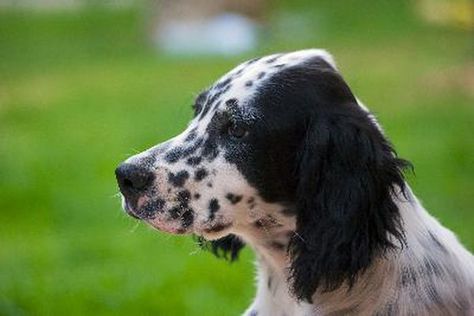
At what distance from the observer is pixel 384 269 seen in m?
3.04

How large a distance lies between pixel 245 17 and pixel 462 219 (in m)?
7.35

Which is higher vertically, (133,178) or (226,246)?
(133,178)

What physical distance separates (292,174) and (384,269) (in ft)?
1.15

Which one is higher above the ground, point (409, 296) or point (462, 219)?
point (409, 296)

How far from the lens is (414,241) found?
3070 millimetres

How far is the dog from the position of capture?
9.75 feet

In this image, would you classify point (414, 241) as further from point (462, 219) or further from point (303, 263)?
point (462, 219)

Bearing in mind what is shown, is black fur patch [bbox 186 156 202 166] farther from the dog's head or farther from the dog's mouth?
the dog's mouth

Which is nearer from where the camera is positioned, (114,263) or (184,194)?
(184,194)

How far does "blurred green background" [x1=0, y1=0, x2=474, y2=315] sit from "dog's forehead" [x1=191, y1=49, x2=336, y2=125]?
0.63 m

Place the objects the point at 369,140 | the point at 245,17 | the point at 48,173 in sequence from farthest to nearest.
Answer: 1. the point at 245,17
2. the point at 48,173
3. the point at 369,140

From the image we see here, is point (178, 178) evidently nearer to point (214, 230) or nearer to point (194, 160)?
point (194, 160)

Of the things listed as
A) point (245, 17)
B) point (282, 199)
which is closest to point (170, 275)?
point (282, 199)

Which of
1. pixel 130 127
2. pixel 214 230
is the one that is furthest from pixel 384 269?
pixel 130 127
